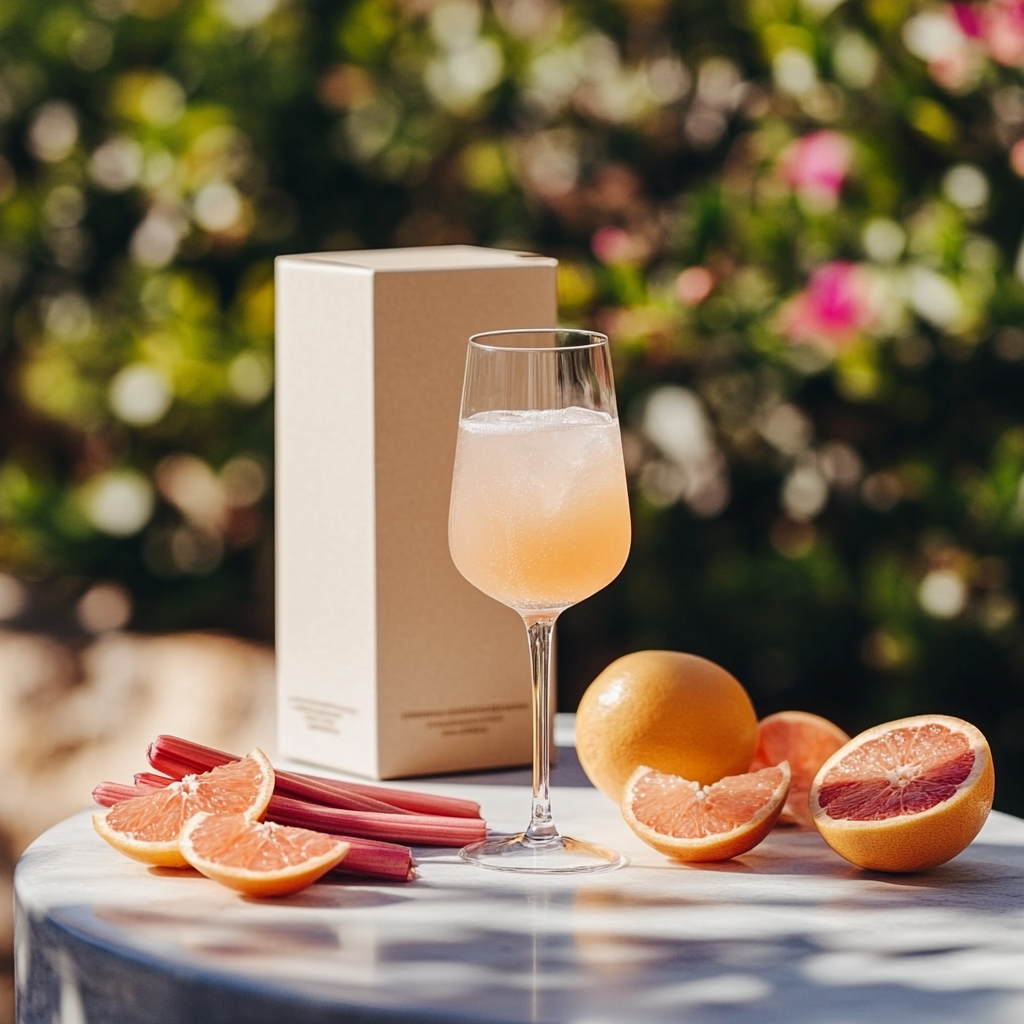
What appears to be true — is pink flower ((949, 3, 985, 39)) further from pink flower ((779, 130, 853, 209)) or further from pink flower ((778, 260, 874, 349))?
pink flower ((778, 260, 874, 349))

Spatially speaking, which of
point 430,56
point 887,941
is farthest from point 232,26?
point 887,941

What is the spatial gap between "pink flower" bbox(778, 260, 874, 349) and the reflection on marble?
1811 millimetres

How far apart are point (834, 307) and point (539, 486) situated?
186 cm

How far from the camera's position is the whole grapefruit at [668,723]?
174 centimetres

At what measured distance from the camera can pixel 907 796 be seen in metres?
1.59

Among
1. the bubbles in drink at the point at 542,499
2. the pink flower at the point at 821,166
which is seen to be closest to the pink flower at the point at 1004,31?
the pink flower at the point at 821,166

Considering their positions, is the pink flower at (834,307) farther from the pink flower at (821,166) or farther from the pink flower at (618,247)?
the pink flower at (618,247)

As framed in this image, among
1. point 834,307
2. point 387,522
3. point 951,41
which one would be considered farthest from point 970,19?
point 387,522

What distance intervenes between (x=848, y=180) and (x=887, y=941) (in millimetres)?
2264

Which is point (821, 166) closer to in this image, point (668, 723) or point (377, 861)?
point (668, 723)

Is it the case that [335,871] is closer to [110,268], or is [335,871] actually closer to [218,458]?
[218,458]

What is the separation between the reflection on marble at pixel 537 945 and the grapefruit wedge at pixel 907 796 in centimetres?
4

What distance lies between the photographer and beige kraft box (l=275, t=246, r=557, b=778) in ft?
6.43

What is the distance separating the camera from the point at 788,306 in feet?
11.3
